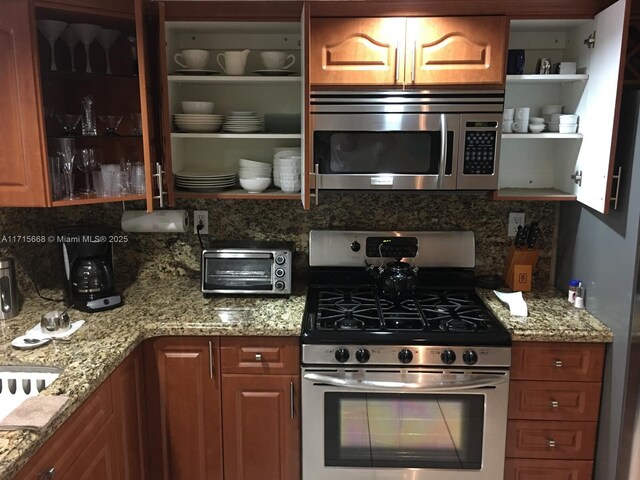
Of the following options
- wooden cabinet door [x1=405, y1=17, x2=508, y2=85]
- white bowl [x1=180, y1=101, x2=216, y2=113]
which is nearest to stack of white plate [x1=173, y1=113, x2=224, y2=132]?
white bowl [x1=180, y1=101, x2=216, y2=113]

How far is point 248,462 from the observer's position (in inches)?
88.6

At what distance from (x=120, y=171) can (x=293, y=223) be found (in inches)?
31.5

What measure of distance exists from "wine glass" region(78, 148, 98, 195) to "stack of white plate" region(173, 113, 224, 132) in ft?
1.20

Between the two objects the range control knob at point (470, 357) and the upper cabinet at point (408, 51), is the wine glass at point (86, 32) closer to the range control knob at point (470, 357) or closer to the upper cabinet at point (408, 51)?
the upper cabinet at point (408, 51)

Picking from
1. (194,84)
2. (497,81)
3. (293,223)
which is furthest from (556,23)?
(194,84)

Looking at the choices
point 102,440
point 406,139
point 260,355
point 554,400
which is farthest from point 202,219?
point 554,400

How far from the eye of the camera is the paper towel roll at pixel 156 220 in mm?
2533

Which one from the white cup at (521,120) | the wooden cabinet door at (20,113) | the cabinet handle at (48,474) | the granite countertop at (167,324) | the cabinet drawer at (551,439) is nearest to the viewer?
the cabinet handle at (48,474)

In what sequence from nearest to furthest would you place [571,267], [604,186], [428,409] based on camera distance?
1. [604,186]
2. [428,409]
3. [571,267]

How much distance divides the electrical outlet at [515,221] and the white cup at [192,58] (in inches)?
59.8

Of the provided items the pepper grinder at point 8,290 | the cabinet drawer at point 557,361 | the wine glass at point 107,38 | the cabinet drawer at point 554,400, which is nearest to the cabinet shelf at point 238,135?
the wine glass at point 107,38

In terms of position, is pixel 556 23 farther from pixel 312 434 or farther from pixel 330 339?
pixel 312 434

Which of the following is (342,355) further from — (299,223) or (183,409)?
(299,223)

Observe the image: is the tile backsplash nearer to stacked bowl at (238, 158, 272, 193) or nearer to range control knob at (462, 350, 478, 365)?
stacked bowl at (238, 158, 272, 193)
